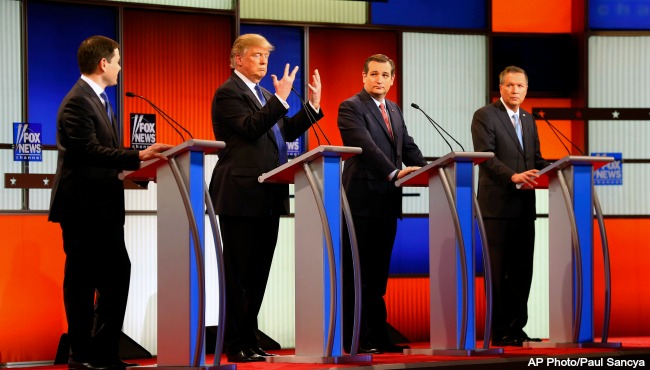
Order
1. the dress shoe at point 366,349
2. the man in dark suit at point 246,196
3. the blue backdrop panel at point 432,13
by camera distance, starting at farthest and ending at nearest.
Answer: the blue backdrop panel at point 432,13
the dress shoe at point 366,349
the man in dark suit at point 246,196

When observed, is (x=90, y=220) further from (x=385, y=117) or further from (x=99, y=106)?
(x=385, y=117)

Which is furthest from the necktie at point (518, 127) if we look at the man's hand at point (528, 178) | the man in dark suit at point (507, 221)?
the man's hand at point (528, 178)

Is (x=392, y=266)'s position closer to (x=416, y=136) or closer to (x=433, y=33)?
A: (x=416, y=136)

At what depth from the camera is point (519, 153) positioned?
597 cm

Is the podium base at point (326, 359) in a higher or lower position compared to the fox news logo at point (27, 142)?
lower

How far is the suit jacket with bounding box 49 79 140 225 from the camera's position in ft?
13.9

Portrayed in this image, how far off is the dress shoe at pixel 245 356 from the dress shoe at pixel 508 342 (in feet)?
5.74

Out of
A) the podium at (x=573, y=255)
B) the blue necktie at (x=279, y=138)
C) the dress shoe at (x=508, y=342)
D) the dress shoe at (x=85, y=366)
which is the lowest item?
the dress shoe at (x=508, y=342)

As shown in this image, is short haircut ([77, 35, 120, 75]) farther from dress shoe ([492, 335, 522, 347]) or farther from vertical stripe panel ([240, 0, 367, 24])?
dress shoe ([492, 335, 522, 347])

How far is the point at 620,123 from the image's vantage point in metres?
7.46

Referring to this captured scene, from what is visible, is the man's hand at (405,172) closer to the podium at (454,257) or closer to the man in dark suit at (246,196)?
the podium at (454,257)

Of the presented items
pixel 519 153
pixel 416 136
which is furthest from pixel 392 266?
pixel 519 153

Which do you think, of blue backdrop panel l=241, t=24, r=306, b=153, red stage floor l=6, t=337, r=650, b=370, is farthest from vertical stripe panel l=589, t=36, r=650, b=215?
red stage floor l=6, t=337, r=650, b=370

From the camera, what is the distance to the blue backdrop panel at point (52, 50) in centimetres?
598
